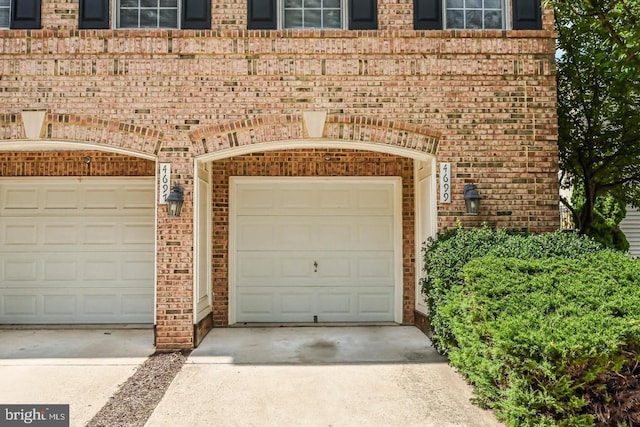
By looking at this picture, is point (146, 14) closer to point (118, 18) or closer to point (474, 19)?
point (118, 18)

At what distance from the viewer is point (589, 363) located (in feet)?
11.1

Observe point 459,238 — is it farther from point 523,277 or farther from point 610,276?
point 610,276

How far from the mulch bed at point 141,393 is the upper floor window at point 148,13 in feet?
15.1

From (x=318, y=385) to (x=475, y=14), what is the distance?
554cm

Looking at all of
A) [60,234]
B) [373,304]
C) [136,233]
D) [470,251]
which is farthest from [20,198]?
[470,251]

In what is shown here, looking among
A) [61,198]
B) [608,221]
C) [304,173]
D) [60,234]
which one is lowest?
[60,234]

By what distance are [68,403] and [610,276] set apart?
5359 millimetres

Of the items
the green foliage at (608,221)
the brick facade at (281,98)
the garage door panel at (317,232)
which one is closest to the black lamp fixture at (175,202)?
the brick facade at (281,98)

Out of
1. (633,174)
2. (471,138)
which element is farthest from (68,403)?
(633,174)

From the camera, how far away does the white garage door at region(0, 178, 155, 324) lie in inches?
303

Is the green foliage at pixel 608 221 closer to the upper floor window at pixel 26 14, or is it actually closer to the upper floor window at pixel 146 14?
the upper floor window at pixel 146 14

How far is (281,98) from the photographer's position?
20.7 feet

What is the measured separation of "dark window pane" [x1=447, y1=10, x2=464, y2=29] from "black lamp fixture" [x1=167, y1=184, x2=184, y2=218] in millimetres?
4496

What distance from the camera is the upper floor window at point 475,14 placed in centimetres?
661
